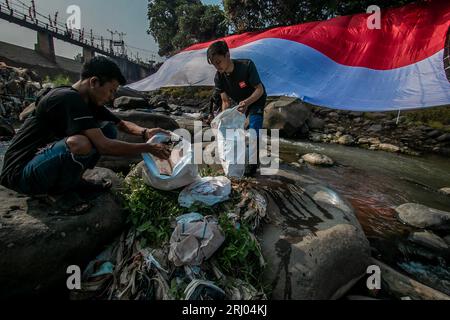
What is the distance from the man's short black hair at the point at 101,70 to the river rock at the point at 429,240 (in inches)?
180

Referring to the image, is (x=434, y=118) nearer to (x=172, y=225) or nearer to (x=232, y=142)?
(x=232, y=142)

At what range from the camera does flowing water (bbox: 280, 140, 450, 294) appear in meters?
3.63

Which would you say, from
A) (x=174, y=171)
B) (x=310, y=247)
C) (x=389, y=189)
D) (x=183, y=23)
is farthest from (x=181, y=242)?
(x=183, y=23)

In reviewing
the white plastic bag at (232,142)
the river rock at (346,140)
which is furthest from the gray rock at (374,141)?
the white plastic bag at (232,142)

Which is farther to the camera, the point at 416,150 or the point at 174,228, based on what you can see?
the point at 416,150

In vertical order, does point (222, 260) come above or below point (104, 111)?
below

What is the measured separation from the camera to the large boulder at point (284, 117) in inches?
455

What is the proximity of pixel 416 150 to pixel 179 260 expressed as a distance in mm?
12340

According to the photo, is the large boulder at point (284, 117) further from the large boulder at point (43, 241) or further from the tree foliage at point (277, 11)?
the large boulder at point (43, 241)

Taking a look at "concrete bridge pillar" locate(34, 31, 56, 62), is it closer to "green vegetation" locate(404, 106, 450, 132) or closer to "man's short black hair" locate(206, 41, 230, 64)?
"man's short black hair" locate(206, 41, 230, 64)

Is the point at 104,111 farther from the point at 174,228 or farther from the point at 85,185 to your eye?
the point at 174,228
